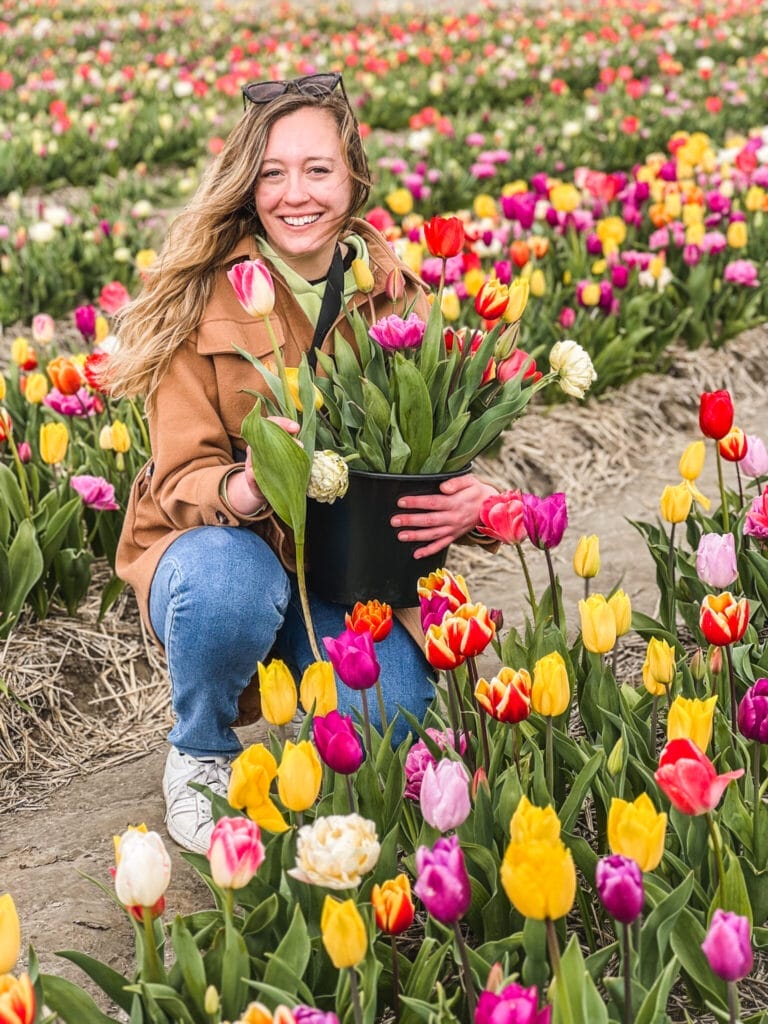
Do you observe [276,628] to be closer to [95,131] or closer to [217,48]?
[95,131]

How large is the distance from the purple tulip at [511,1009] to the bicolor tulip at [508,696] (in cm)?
46

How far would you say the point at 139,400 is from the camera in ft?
11.5

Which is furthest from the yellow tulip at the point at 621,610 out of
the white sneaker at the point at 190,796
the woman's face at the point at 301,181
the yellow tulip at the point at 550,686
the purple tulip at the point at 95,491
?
the purple tulip at the point at 95,491

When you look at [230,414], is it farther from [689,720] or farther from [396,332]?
[689,720]

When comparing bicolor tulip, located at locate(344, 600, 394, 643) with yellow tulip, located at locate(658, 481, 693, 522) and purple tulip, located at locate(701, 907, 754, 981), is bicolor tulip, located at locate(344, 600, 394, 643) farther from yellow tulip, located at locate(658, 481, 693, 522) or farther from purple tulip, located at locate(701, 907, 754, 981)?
purple tulip, located at locate(701, 907, 754, 981)

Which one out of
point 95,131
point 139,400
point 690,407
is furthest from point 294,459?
point 95,131

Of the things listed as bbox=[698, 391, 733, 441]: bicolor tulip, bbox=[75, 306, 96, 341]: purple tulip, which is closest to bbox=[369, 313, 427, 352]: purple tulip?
bbox=[698, 391, 733, 441]: bicolor tulip

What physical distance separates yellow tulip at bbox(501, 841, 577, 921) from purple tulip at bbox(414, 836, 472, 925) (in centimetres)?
7

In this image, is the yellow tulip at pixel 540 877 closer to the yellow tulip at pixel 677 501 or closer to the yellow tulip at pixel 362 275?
the yellow tulip at pixel 677 501

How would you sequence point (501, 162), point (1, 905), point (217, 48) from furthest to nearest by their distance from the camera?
point (217, 48)
point (501, 162)
point (1, 905)

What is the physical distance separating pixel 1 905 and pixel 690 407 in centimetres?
363

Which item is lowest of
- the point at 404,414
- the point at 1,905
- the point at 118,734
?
the point at 118,734

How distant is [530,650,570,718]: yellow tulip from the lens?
1623mm

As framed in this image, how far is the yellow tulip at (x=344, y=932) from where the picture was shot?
4.04 feet
